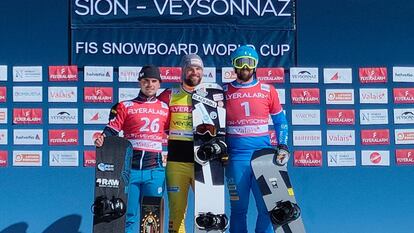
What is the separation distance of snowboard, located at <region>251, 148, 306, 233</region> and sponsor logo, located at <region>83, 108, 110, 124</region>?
6.32ft

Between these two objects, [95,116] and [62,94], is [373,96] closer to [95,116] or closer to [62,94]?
[95,116]

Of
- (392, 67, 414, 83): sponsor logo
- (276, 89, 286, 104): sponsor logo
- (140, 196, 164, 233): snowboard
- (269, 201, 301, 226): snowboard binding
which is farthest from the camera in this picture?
(392, 67, 414, 83): sponsor logo

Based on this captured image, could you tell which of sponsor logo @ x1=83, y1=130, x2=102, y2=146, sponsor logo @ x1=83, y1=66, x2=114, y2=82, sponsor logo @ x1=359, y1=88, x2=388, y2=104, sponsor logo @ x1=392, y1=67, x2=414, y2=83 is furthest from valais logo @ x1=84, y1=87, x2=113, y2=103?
sponsor logo @ x1=392, y1=67, x2=414, y2=83

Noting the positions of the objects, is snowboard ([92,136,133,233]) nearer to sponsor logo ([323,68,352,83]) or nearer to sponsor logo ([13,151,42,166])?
sponsor logo ([13,151,42,166])

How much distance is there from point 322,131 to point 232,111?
5.30 feet

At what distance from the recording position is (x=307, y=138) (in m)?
6.66

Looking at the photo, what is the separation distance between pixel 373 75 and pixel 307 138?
3.20ft

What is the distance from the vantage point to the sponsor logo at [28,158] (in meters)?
6.52

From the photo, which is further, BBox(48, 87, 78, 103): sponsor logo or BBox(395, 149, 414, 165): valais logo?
BBox(395, 149, 414, 165): valais logo

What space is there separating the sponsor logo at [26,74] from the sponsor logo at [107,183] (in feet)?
5.48

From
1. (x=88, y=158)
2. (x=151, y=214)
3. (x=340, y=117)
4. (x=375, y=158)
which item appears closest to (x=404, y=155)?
(x=375, y=158)

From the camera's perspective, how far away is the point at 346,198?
264 inches

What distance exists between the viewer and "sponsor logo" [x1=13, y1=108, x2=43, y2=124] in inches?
256

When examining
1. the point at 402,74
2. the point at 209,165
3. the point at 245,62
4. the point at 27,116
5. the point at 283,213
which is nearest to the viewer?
the point at 283,213
